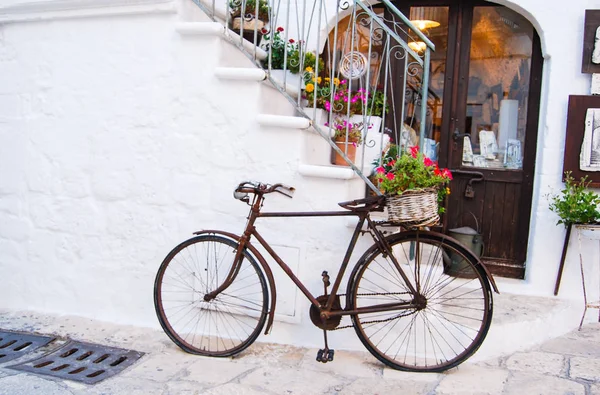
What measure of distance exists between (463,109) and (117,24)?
10.3 feet

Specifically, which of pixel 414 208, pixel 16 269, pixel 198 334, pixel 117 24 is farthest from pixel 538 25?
pixel 16 269

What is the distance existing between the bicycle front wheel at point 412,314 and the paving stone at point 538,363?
339mm

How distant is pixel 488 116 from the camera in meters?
5.71

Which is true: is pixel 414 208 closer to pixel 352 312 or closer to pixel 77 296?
pixel 352 312

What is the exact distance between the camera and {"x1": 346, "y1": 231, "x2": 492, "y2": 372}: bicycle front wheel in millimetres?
3832

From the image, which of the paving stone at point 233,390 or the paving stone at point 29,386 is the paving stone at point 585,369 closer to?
the paving stone at point 233,390

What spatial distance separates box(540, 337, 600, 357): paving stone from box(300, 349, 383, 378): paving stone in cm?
130

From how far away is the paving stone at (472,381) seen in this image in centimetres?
362

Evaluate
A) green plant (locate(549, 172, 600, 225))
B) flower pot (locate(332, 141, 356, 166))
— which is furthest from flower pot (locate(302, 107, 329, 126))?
green plant (locate(549, 172, 600, 225))

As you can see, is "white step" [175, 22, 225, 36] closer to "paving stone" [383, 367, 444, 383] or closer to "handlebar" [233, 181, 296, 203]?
"handlebar" [233, 181, 296, 203]

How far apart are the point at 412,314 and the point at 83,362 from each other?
2.18m

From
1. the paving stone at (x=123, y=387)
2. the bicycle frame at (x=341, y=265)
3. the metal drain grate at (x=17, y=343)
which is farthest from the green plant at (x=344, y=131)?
the metal drain grate at (x=17, y=343)

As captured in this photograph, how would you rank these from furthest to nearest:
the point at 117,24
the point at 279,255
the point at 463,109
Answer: the point at 463,109 → the point at 117,24 → the point at 279,255

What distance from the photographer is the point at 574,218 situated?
4793 mm
